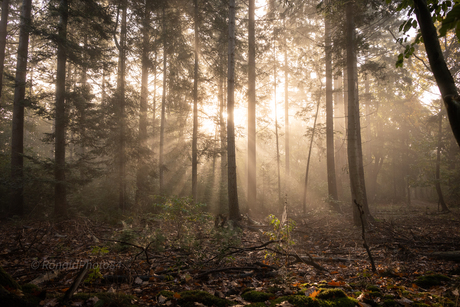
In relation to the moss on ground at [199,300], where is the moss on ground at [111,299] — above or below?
above

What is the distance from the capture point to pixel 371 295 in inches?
113

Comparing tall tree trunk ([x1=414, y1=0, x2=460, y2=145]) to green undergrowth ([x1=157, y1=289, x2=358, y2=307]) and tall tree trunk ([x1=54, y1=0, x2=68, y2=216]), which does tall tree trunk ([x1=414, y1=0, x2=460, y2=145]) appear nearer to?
green undergrowth ([x1=157, y1=289, x2=358, y2=307])

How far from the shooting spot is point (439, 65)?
6.87 feet

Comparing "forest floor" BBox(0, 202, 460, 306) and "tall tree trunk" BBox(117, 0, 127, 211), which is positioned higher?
"tall tree trunk" BBox(117, 0, 127, 211)

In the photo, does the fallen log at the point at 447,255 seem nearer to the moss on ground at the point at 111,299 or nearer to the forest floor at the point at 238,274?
the forest floor at the point at 238,274

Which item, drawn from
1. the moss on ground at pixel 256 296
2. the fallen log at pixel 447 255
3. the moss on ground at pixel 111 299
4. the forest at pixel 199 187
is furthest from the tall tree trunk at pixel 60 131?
the fallen log at pixel 447 255

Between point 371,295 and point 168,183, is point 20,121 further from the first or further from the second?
point 371,295

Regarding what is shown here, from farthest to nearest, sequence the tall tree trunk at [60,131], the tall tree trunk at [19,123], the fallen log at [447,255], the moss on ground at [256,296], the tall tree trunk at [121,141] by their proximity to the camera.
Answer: the tall tree trunk at [121,141]
the tall tree trunk at [19,123]
the tall tree trunk at [60,131]
the fallen log at [447,255]
the moss on ground at [256,296]

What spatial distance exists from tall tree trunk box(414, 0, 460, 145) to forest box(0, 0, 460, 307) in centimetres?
1

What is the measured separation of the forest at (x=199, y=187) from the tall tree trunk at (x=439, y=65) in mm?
12

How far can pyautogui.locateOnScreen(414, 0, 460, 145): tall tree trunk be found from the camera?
199cm

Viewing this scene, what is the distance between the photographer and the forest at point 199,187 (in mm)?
2957

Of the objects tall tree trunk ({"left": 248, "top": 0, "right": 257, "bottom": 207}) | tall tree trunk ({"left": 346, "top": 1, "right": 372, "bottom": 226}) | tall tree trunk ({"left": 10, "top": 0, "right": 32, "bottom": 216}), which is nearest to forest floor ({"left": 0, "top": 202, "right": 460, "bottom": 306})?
tall tree trunk ({"left": 346, "top": 1, "right": 372, "bottom": 226})

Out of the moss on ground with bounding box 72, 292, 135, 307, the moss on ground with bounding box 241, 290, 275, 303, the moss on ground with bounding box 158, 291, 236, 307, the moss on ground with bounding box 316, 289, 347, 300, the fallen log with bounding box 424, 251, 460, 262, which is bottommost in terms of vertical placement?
the fallen log with bounding box 424, 251, 460, 262
